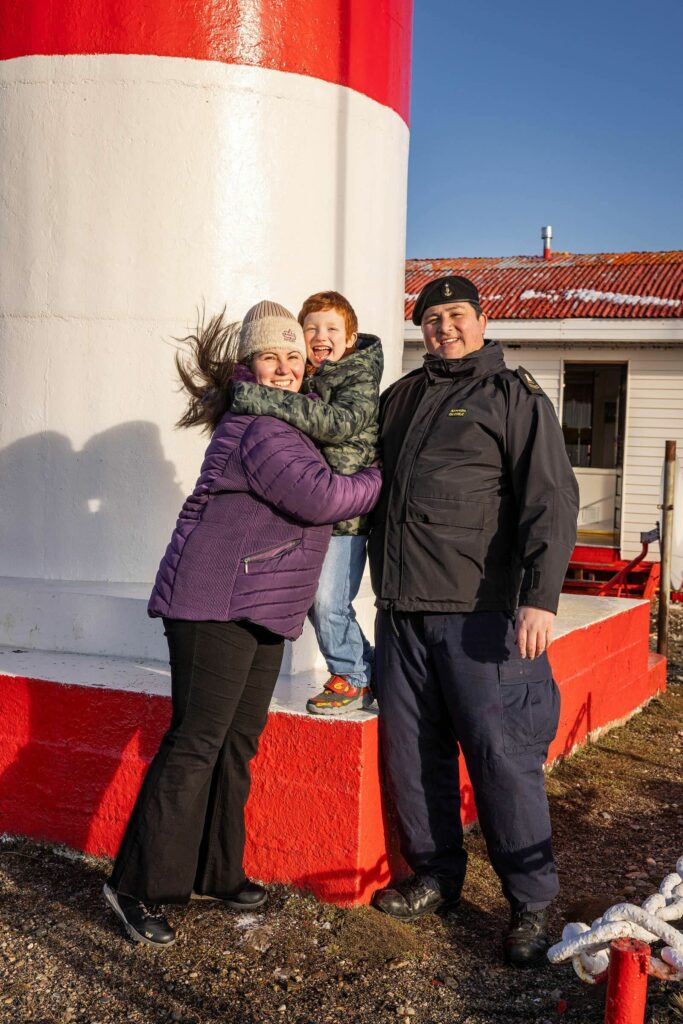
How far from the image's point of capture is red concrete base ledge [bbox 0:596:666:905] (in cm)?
348

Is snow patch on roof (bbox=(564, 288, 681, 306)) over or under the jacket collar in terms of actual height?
over

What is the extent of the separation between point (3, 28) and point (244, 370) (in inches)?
96.5

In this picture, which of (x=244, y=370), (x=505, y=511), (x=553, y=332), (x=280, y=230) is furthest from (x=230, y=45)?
(x=553, y=332)

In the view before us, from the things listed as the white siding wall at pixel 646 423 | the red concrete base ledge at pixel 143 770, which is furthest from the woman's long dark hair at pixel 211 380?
the white siding wall at pixel 646 423

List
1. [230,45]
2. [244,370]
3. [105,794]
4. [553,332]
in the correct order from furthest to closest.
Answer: [553,332] < [230,45] < [105,794] < [244,370]

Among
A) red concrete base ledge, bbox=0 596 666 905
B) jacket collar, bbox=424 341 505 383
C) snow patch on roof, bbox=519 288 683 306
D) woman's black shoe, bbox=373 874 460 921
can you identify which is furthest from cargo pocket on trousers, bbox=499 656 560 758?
snow patch on roof, bbox=519 288 683 306

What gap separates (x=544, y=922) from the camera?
10.7 ft

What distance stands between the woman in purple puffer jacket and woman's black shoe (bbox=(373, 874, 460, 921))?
67 centimetres

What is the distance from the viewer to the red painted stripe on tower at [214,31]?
4.44m

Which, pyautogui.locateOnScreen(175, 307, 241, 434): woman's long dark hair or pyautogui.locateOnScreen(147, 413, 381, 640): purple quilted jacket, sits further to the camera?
pyautogui.locateOnScreen(175, 307, 241, 434): woman's long dark hair

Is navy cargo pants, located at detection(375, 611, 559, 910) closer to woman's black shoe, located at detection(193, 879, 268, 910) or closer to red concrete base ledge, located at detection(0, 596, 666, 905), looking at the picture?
red concrete base ledge, located at detection(0, 596, 666, 905)

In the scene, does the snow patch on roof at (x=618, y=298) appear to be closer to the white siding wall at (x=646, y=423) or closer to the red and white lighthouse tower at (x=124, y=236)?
the white siding wall at (x=646, y=423)

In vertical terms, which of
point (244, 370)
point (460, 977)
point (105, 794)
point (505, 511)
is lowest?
point (460, 977)

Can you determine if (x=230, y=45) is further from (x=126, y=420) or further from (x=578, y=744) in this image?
(x=578, y=744)
